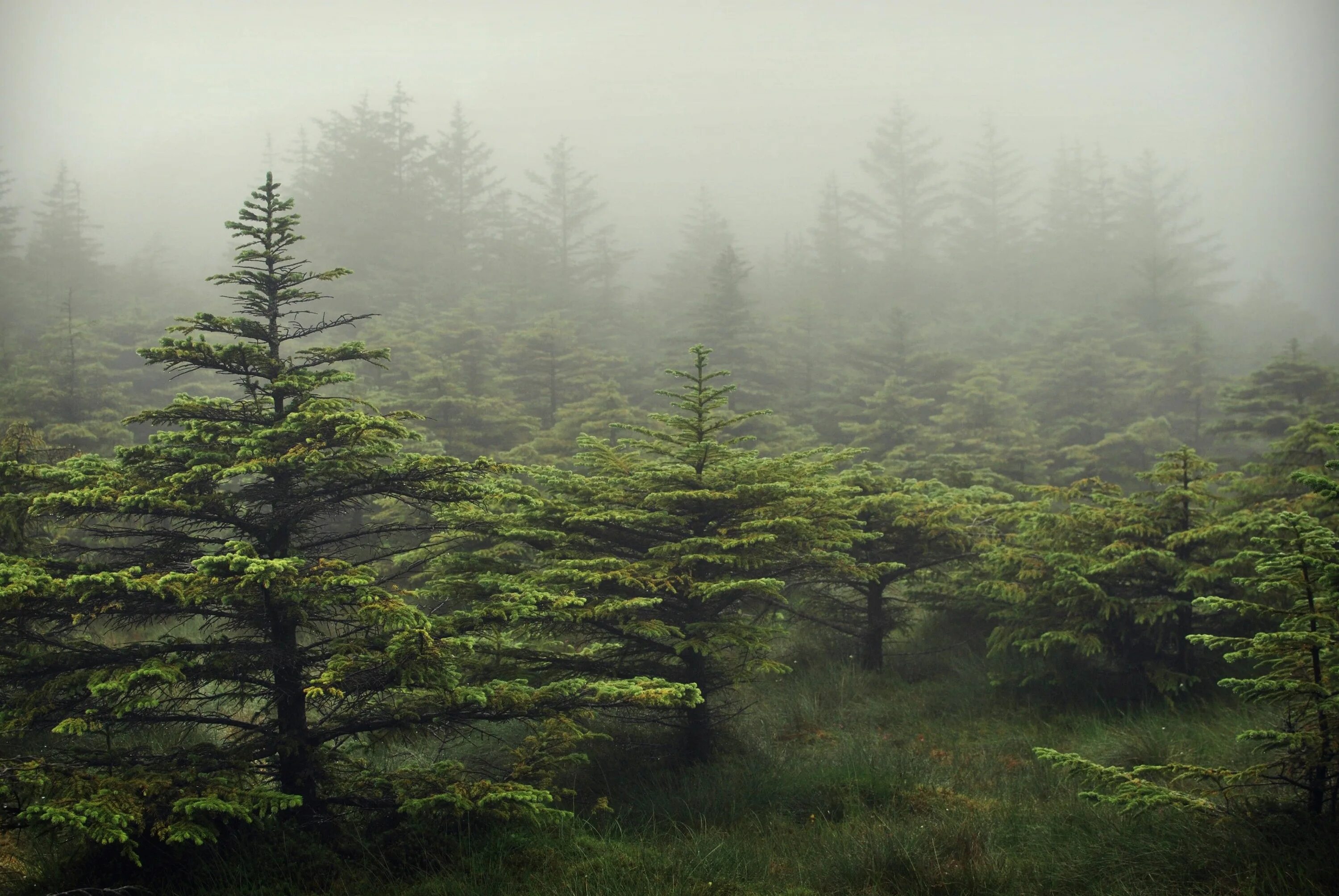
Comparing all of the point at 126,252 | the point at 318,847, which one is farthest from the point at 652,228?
the point at 318,847

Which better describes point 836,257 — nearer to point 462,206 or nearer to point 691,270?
point 691,270

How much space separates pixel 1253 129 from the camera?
11019 centimetres

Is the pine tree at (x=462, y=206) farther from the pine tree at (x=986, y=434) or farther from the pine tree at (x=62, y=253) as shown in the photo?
the pine tree at (x=986, y=434)

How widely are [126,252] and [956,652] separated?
68002 mm

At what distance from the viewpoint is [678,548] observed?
8078mm

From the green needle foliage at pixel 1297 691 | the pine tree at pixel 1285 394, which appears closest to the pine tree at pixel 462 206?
the pine tree at pixel 1285 394

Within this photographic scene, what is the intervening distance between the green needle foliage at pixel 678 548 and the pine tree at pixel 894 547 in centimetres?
183

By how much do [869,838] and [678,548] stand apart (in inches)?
138

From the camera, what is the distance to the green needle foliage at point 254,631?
197 inches

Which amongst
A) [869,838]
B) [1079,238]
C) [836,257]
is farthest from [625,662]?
[1079,238]

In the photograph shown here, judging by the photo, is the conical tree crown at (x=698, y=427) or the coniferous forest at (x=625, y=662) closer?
the coniferous forest at (x=625, y=662)

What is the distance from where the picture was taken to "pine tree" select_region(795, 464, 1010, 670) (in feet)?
34.1

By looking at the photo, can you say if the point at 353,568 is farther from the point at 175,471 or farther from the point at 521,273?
the point at 521,273

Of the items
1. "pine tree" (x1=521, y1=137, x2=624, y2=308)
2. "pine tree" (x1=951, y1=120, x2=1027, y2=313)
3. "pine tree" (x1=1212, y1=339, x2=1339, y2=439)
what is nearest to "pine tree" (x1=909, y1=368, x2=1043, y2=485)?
"pine tree" (x1=1212, y1=339, x2=1339, y2=439)
